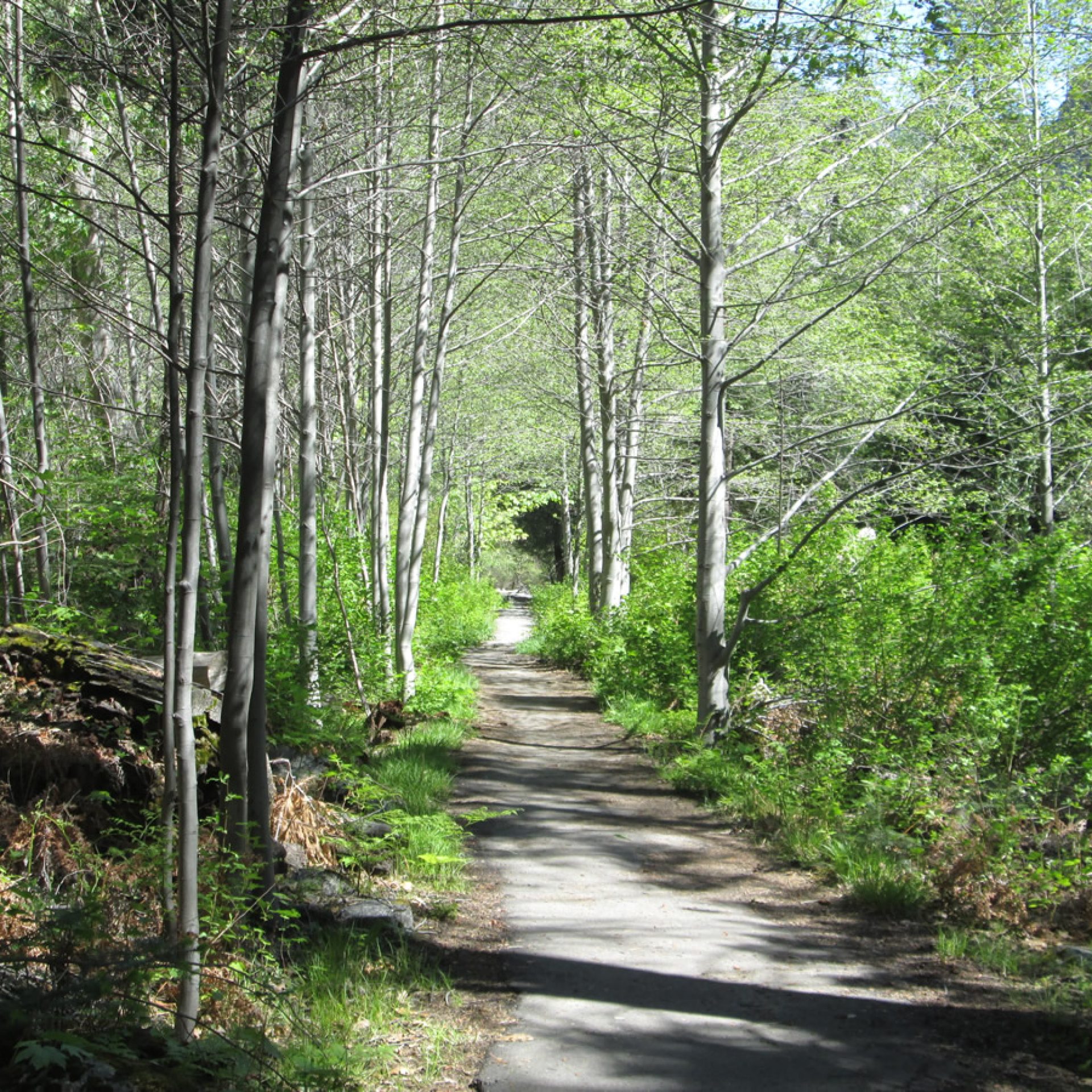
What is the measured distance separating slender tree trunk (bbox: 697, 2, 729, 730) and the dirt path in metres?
2.02

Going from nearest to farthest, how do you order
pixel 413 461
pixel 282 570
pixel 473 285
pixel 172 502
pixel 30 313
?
1. pixel 172 502
2. pixel 30 313
3. pixel 282 570
4. pixel 413 461
5. pixel 473 285

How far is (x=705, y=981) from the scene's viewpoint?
504 centimetres

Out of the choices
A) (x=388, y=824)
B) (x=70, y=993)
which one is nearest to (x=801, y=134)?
(x=388, y=824)

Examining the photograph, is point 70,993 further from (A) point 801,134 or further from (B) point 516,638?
(B) point 516,638

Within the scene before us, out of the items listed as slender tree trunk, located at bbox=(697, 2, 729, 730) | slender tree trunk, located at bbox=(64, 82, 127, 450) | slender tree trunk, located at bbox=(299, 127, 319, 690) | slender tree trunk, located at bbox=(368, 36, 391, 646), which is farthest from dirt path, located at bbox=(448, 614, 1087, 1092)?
slender tree trunk, located at bbox=(64, 82, 127, 450)

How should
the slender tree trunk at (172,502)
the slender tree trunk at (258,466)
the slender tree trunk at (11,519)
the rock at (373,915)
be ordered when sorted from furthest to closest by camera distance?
the slender tree trunk at (11,519) < the rock at (373,915) < the slender tree trunk at (258,466) < the slender tree trunk at (172,502)

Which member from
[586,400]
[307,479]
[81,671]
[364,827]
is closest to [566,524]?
[586,400]

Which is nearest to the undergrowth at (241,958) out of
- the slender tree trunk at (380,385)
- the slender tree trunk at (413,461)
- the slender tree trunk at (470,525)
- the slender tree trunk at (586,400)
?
the slender tree trunk at (413,461)

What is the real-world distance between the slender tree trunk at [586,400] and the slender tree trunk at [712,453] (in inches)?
163

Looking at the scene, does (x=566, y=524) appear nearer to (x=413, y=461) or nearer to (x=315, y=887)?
(x=413, y=461)

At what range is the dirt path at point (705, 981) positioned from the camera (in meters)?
4.10

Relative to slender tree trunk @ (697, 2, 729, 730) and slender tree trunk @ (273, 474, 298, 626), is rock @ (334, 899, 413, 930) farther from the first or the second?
slender tree trunk @ (697, 2, 729, 730)

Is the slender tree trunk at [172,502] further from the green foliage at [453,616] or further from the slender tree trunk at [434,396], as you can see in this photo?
the green foliage at [453,616]

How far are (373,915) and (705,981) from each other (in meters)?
1.72
